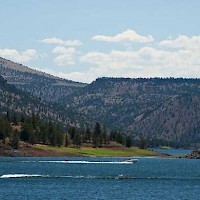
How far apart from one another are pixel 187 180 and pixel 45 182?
37659 mm

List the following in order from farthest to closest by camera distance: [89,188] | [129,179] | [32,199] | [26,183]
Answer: [129,179] < [26,183] < [89,188] < [32,199]

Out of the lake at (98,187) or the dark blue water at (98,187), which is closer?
the dark blue water at (98,187)

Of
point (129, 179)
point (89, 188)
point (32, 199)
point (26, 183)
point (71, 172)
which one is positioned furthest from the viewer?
point (71, 172)

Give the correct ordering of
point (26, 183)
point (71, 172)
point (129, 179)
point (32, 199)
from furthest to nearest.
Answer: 1. point (71, 172)
2. point (129, 179)
3. point (26, 183)
4. point (32, 199)

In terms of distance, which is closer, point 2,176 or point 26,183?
point 26,183

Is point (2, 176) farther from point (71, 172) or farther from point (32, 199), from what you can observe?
point (32, 199)

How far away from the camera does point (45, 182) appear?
155000 millimetres

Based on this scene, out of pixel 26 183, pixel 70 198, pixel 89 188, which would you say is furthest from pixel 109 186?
pixel 70 198

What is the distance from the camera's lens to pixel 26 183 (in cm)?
15225

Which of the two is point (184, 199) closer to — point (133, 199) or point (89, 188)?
point (133, 199)

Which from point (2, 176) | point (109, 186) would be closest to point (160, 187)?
point (109, 186)

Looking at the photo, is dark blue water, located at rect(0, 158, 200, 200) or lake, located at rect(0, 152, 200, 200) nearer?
dark blue water, located at rect(0, 158, 200, 200)

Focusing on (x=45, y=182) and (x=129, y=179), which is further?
(x=129, y=179)

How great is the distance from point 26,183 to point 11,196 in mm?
29971
